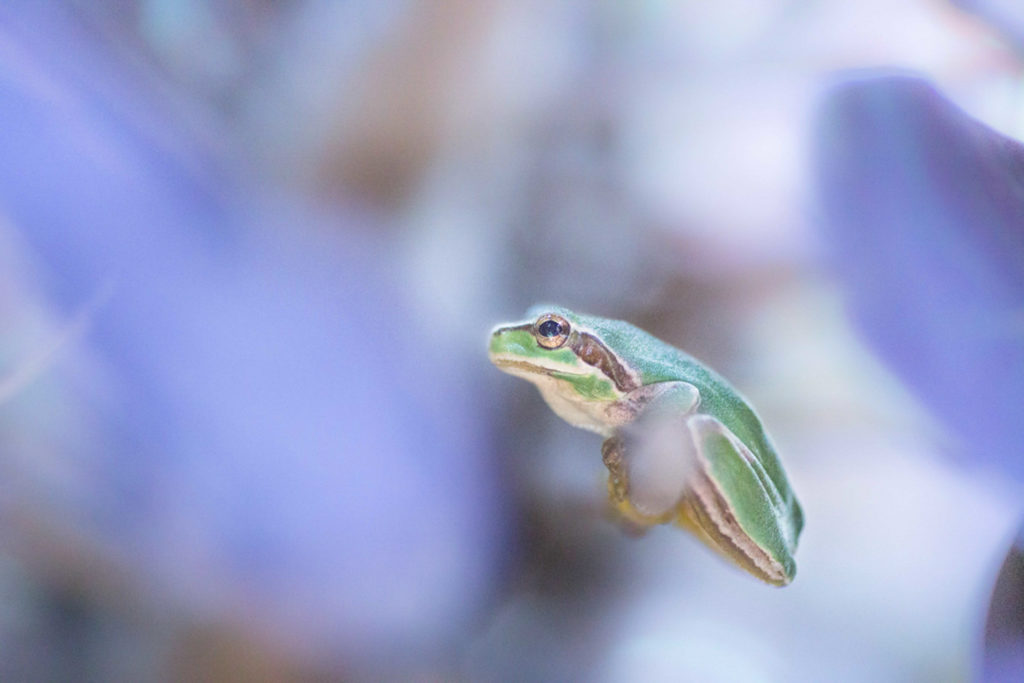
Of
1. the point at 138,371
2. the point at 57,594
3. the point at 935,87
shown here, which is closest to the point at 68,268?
the point at 138,371

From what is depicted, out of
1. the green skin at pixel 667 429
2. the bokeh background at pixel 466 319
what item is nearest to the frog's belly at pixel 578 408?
the green skin at pixel 667 429

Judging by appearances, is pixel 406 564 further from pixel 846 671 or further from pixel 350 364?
pixel 846 671

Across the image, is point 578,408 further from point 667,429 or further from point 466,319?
point 466,319

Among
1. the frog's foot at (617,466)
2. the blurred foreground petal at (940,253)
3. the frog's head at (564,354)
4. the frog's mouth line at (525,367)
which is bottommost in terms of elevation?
the frog's foot at (617,466)

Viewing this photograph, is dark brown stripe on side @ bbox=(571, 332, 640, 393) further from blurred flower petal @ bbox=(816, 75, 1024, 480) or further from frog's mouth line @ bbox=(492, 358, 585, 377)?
blurred flower petal @ bbox=(816, 75, 1024, 480)

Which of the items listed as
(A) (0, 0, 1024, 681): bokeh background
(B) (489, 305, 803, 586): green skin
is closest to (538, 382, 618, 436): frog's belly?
(B) (489, 305, 803, 586): green skin

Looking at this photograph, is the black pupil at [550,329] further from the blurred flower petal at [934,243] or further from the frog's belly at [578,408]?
the blurred flower petal at [934,243]

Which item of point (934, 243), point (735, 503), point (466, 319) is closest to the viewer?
point (735, 503)

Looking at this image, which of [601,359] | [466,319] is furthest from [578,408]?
[466,319]

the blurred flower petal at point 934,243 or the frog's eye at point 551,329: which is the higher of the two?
the blurred flower petal at point 934,243
